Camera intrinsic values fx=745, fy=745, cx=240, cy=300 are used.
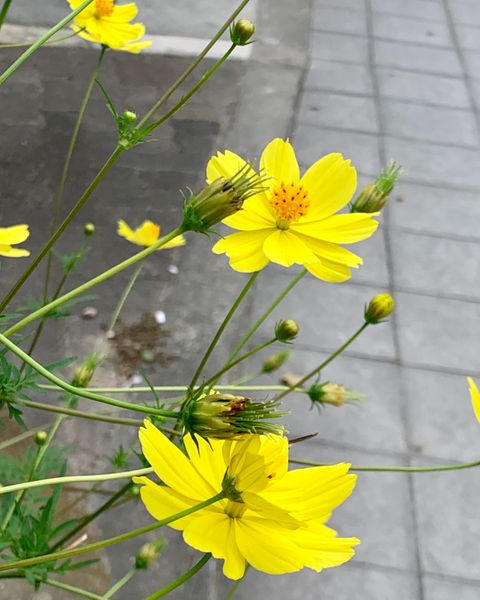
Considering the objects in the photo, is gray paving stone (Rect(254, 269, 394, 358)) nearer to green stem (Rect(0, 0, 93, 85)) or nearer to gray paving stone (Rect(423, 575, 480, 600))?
gray paving stone (Rect(423, 575, 480, 600))

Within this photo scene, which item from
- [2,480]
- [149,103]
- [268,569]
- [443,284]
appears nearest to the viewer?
[268,569]

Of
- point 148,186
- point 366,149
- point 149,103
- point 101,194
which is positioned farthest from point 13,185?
point 366,149

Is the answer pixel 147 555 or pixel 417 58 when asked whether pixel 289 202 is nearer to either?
pixel 147 555

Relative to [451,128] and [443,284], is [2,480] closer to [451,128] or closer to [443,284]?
[443,284]

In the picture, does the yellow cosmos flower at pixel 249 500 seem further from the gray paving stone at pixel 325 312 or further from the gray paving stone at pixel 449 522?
the gray paving stone at pixel 325 312

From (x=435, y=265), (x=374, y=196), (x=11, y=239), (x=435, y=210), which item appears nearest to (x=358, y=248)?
(x=435, y=265)

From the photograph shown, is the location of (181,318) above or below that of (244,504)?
below
